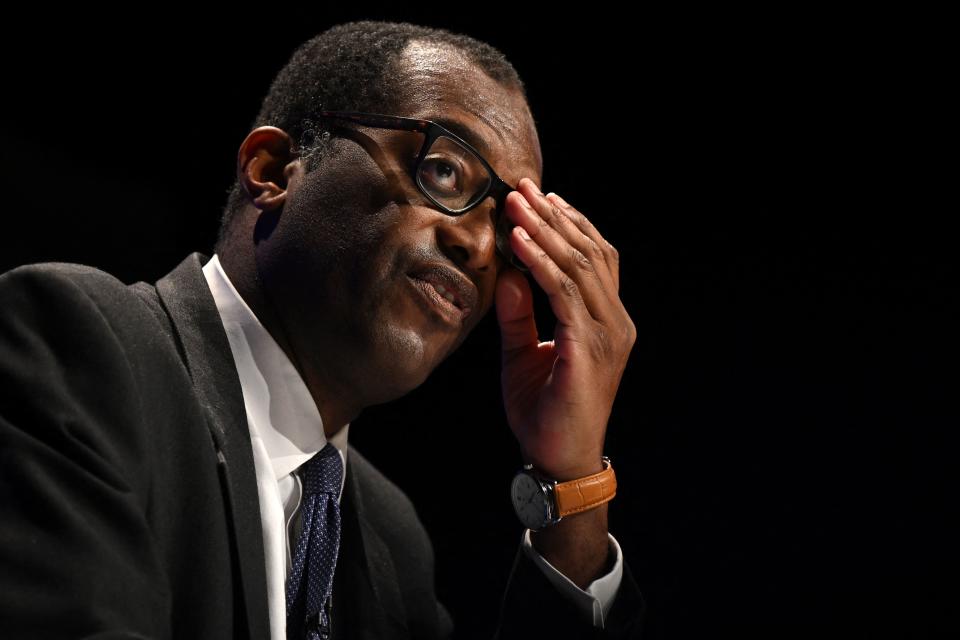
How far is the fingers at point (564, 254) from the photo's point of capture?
1896 millimetres

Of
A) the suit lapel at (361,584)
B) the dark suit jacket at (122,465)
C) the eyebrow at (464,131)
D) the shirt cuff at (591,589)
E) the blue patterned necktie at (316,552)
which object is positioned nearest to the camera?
the dark suit jacket at (122,465)

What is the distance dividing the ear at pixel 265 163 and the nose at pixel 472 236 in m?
0.37

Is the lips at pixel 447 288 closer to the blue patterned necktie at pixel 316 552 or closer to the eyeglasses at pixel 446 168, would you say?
the eyeglasses at pixel 446 168

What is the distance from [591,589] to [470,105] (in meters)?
1.09

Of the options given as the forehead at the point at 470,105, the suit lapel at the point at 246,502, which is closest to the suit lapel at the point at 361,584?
the suit lapel at the point at 246,502

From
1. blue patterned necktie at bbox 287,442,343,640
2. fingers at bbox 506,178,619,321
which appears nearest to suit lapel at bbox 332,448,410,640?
blue patterned necktie at bbox 287,442,343,640

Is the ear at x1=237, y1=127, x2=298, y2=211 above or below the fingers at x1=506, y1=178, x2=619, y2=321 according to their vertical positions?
above

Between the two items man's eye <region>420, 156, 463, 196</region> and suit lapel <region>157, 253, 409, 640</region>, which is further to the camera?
man's eye <region>420, 156, 463, 196</region>

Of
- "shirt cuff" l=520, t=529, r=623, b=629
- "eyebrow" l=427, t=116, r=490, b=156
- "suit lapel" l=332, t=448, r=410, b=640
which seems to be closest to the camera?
"eyebrow" l=427, t=116, r=490, b=156

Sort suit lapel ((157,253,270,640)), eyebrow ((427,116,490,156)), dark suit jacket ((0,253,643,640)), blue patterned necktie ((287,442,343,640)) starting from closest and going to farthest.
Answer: dark suit jacket ((0,253,643,640)) < suit lapel ((157,253,270,640)) < blue patterned necktie ((287,442,343,640)) < eyebrow ((427,116,490,156))

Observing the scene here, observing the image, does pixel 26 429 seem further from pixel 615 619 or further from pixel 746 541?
pixel 746 541

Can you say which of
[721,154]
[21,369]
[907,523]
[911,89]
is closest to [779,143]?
[721,154]

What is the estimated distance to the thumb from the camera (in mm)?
2008

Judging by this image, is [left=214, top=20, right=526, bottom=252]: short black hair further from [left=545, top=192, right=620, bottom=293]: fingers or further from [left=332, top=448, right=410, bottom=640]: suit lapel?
[left=332, top=448, right=410, bottom=640]: suit lapel
